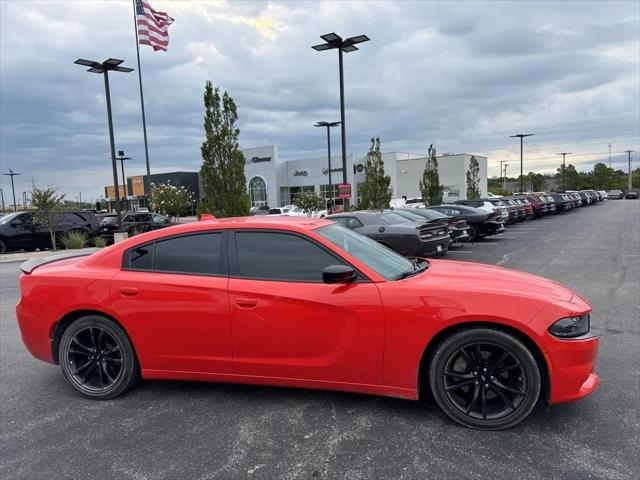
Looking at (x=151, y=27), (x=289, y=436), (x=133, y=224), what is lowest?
(x=289, y=436)

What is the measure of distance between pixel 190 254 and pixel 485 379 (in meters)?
2.37

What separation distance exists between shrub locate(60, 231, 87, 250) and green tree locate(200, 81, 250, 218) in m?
5.73

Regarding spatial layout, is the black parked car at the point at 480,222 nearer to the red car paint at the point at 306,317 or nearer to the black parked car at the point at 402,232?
the black parked car at the point at 402,232

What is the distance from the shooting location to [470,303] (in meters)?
3.07

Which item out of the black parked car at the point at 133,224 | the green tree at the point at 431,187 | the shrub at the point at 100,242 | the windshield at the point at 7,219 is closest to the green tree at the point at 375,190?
the green tree at the point at 431,187

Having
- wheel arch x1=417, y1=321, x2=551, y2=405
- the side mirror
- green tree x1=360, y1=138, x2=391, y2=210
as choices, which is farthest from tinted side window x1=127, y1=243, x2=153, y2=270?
green tree x1=360, y1=138, x2=391, y2=210

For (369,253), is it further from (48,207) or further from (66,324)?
(48,207)

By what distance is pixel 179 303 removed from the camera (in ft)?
11.7

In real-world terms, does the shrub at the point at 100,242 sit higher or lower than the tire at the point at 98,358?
lower

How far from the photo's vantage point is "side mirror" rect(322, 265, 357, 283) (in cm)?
319

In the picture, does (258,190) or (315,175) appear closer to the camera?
(315,175)

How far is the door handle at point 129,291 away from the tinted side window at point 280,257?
86 centimetres

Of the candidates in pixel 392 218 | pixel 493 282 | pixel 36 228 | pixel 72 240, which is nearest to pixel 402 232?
pixel 392 218

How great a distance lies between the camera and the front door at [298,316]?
3.23 m
